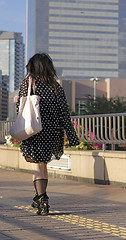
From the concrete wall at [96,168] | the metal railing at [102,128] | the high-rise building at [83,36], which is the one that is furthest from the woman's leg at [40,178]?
the high-rise building at [83,36]

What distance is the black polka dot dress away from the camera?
16.2 ft

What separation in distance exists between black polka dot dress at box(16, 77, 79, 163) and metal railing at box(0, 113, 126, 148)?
9.27 ft

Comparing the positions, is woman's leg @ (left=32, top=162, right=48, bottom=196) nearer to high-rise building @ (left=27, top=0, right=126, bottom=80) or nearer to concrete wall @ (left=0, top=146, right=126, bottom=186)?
concrete wall @ (left=0, top=146, right=126, bottom=186)

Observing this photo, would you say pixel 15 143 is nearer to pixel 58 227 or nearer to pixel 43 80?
pixel 43 80

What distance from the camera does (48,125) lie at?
4961mm

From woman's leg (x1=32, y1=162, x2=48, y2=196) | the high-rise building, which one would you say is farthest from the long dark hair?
the high-rise building

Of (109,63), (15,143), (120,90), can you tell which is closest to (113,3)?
(109,63)

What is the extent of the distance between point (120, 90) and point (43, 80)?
90.0 metres

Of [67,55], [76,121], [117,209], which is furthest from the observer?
[67,55]

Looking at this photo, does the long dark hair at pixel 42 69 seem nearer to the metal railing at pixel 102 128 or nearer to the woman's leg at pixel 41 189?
the woman's leg at pixel 41 189

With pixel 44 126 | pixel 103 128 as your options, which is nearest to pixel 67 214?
pixel 44 126

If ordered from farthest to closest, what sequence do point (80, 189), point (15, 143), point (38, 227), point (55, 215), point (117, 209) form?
point (15, 143)
point (80, 189)
point (117, 209)
point (55, 215)
point (38, 227)

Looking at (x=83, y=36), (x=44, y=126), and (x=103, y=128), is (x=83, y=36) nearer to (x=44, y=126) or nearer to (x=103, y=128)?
(x=103, y=128)

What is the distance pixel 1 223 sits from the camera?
428cm
